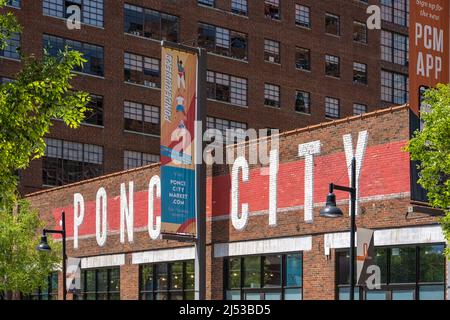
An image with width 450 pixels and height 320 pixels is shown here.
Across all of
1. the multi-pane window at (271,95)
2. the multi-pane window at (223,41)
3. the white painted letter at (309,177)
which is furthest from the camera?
the multi-pane window at (271,95)

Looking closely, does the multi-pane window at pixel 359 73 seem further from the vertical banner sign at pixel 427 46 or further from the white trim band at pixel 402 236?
the vertical banner sign at pixel 427 46

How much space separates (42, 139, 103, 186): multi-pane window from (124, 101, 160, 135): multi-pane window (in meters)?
3.34

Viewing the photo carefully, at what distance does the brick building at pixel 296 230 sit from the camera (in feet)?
92.4

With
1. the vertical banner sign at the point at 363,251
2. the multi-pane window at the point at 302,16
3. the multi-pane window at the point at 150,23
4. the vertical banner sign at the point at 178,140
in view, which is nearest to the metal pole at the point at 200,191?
the vertical banner sign at the point at 178,140

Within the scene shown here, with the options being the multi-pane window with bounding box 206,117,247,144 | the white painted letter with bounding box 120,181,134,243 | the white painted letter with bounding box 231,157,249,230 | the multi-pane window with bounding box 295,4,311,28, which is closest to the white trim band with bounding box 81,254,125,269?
the white painted letter with bounding box 120,181,134,243

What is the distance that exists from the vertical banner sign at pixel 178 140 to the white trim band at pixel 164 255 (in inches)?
111

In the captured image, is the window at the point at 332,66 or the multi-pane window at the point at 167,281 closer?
the multi-pane window at the point at 167,281

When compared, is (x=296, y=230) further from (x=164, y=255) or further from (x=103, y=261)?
(x=103, y=261)

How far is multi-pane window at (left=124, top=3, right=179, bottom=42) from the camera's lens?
66.2m

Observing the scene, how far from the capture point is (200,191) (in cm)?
3497

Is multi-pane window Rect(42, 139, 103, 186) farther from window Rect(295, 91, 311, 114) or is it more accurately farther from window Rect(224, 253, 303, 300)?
window Rect(224, 253, 303, 300)

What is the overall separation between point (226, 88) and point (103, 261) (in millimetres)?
28883
